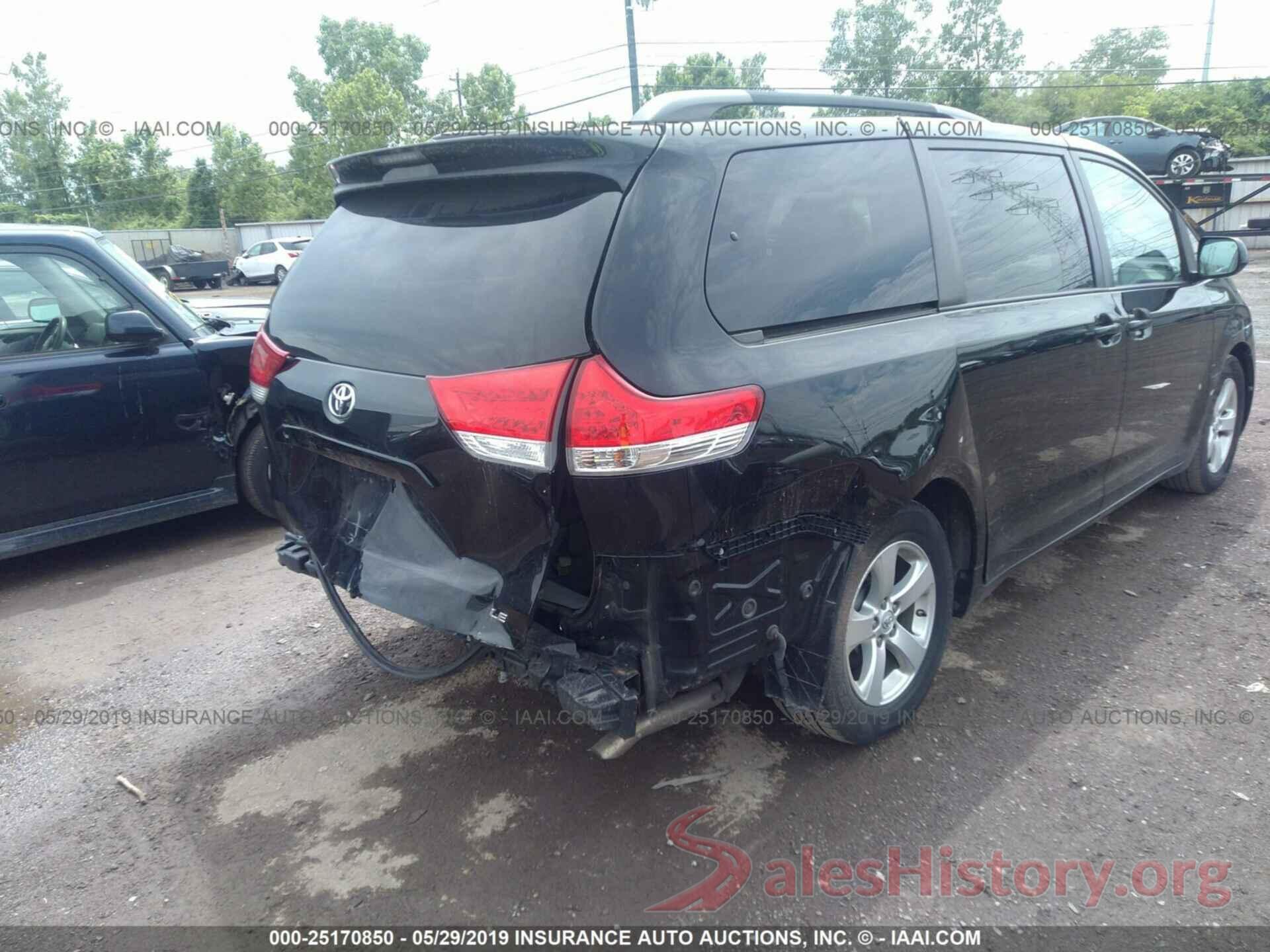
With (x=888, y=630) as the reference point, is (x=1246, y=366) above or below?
above

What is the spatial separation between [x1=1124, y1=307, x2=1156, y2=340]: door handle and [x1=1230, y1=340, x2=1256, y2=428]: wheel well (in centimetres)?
138

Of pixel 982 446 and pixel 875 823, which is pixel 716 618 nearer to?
pixel 875 823

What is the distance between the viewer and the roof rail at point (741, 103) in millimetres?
2512

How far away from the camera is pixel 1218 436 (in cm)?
498

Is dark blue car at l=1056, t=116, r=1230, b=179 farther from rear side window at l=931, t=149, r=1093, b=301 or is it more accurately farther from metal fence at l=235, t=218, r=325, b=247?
metal fence at l=235, t=218, r=325, b=247

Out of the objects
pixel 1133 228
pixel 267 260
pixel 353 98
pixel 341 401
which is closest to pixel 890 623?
pixel 341 401

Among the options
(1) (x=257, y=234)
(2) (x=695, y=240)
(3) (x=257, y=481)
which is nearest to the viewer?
(2) (x=695, y=240)

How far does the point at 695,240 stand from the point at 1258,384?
7260 mm

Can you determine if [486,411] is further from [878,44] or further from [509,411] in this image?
[878,44]

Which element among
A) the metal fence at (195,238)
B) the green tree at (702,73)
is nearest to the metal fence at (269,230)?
the metal fence at (195,238)

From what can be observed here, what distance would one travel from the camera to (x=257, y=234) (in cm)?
4869

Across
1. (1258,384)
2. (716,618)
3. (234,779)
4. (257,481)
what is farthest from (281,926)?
(1258,384)

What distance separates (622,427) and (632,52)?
23.8m

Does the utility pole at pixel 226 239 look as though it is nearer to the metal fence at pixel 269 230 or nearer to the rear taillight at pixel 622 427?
the metal fence at pixel 269 230
